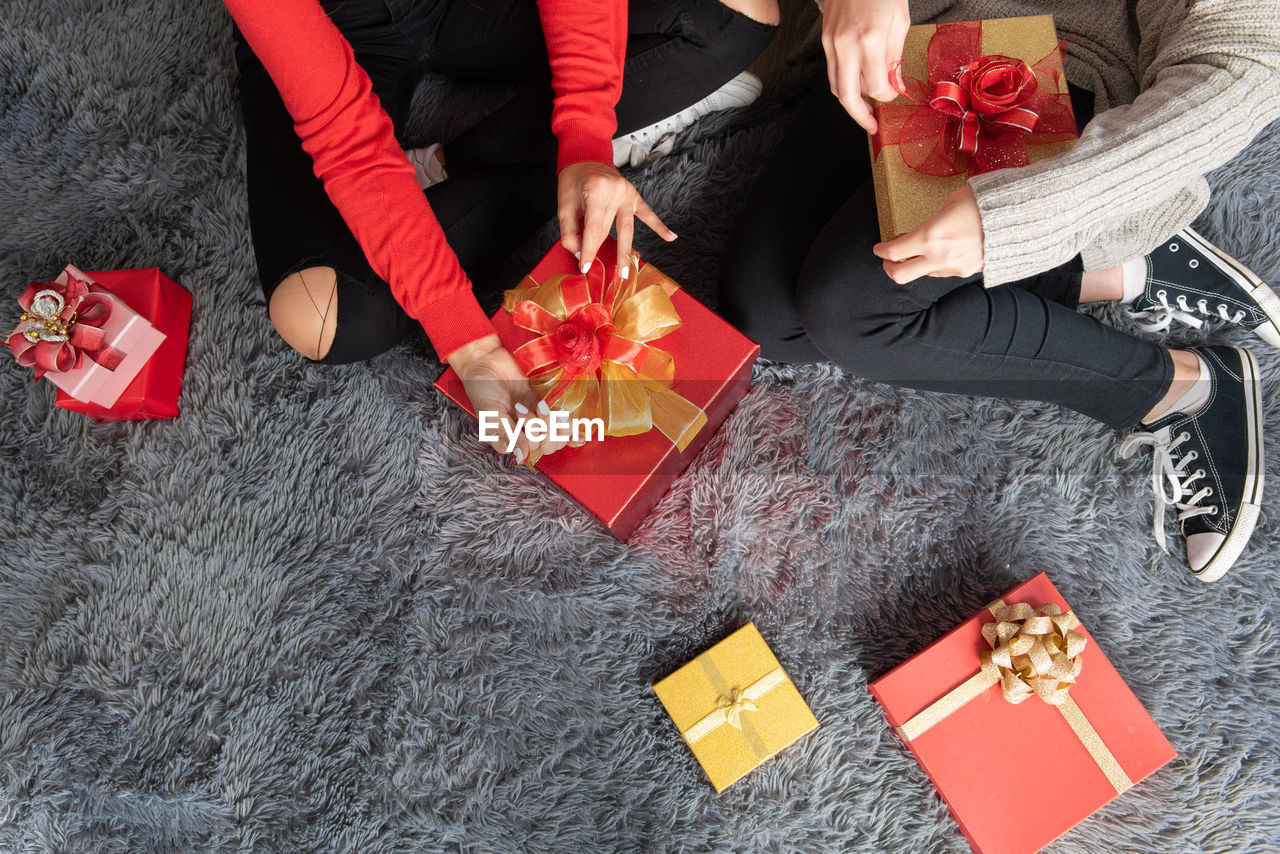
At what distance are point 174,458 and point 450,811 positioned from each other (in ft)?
1.96

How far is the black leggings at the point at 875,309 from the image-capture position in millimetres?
806

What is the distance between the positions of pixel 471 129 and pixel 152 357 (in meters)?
0.51

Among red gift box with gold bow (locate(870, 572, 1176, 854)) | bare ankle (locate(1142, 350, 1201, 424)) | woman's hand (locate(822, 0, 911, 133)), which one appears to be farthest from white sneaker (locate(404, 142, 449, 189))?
bare ankle (locate(1142, 350, 1201, 424))

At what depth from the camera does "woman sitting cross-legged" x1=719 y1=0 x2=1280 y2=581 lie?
63 cm

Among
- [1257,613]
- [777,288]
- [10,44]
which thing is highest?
[10,44]

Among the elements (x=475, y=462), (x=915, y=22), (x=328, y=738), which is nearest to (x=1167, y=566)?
(x=915, y=22)

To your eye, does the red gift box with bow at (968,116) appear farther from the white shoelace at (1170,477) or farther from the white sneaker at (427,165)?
the white sneaker at (427,165)

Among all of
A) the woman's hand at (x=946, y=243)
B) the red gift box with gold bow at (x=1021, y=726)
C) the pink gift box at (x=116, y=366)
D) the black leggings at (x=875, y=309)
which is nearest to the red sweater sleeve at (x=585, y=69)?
the black leggings at (x=875, y=309)

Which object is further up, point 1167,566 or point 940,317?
point 940,317

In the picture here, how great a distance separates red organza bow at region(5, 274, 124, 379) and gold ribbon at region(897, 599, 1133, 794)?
107 centimetres

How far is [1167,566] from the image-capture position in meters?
0.97

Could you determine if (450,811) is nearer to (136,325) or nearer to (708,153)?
(136,325)

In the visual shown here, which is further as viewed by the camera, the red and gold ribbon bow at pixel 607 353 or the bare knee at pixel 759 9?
the bare knee at pixel 759 9

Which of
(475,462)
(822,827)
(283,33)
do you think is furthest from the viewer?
(475,462)
